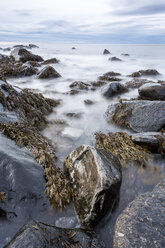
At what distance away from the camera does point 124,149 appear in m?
4.46

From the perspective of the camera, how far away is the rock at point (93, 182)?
257 centimetres

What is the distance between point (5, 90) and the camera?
18.9 feet

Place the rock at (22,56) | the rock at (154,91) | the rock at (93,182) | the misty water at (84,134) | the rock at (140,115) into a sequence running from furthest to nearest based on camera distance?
1. the rock at (22,56)
2. the rock at (154,91)
3. the rock at (140,115)
4. the misty water at (84,134)
5. the rock at (93,182)

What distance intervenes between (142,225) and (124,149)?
95.4 inches

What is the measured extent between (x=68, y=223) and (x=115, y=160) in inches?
53.5

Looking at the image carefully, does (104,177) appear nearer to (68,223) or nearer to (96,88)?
(68,223)

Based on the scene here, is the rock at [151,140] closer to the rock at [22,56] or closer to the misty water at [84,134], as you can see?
the misty water at [84,134]

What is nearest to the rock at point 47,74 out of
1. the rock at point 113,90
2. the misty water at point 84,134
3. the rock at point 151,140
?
the misty water at point 84,134

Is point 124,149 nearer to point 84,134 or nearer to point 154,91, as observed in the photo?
point 84,134

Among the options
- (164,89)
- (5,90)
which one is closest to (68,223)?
(5,90)

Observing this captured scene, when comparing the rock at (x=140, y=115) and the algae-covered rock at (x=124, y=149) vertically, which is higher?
the rock at (x=140, y=115)

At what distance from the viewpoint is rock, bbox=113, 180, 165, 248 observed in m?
1.97

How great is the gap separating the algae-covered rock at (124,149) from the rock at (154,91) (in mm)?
3524

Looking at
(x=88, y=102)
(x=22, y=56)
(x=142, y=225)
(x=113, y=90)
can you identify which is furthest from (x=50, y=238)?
(x=22, y=56)
